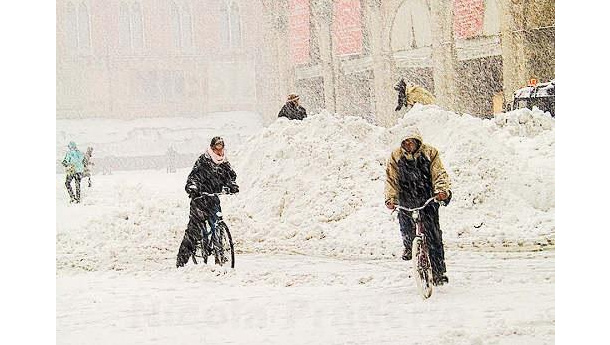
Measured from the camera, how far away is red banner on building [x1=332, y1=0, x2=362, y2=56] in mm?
6238

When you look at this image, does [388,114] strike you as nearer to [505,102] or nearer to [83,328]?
[505,102]

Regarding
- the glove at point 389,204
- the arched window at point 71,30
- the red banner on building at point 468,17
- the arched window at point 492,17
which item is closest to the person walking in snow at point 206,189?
the glove at point 389,204

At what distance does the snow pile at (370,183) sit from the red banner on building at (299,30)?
1.32ft

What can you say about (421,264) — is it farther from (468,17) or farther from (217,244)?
(468,17)

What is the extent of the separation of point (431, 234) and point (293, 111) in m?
1.13

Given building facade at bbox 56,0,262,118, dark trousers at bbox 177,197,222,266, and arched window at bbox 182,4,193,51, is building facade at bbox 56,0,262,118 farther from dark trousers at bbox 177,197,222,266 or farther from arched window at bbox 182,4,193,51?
dark trousers at bbox 177,197,222,266

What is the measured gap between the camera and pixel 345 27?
6246 mm

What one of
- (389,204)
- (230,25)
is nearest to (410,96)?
(389,204)

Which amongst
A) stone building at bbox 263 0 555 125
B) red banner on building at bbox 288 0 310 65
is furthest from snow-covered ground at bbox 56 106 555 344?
red banner on building at bbox 288 0 310 65

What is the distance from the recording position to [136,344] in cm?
594

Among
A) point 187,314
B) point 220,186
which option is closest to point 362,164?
point 220,186

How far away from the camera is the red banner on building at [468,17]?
620 cm

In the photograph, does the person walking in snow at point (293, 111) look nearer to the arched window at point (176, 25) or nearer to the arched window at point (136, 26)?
the arched window at point (176, 25)
